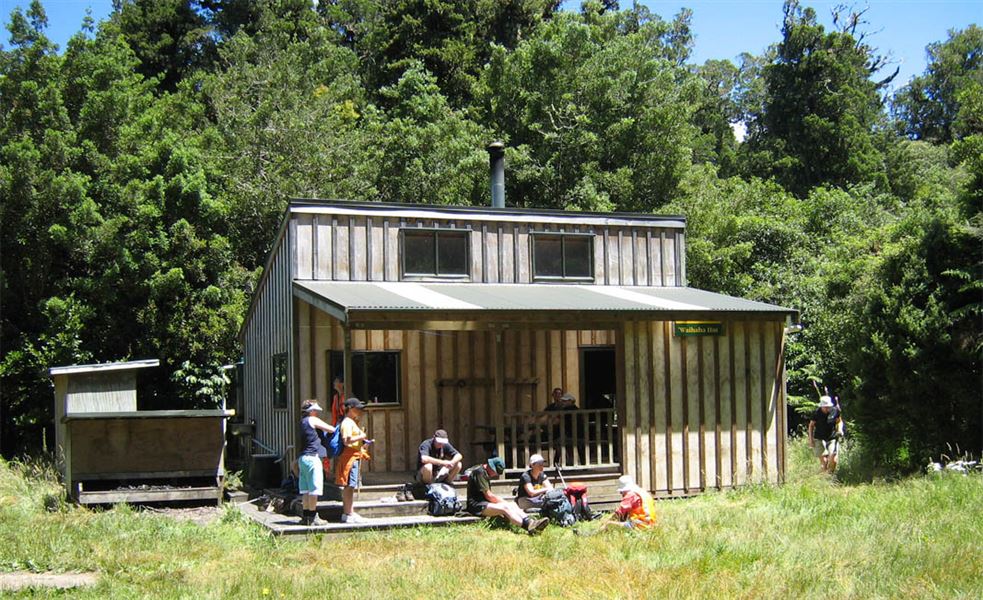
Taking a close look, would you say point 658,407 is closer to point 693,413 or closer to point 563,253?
point 693,413

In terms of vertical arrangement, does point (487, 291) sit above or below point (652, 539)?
above

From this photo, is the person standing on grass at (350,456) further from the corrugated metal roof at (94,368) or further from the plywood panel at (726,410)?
the plywood panel at (726,410)

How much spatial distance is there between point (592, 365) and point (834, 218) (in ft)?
59.7

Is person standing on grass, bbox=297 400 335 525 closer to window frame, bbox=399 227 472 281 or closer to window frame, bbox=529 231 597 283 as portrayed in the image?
window frame, bbox=399 227 472 281

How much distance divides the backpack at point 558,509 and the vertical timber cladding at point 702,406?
Result: 248 cm

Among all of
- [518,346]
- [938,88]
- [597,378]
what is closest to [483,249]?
[518,346]

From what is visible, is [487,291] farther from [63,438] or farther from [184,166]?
[184,166]

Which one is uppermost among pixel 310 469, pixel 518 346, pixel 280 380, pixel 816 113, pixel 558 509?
pixel 816 113

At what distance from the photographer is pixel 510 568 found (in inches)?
386

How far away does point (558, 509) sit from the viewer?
41.7ft

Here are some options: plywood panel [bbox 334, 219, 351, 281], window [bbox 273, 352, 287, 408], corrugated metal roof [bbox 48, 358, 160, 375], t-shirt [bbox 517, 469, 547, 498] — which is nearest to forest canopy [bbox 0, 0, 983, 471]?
corrugated metal roof [bbox 48, 358, 160, 375]

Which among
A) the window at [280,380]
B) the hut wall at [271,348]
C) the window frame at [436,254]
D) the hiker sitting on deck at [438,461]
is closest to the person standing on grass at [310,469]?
the hiker sitting on deck at [438,461]

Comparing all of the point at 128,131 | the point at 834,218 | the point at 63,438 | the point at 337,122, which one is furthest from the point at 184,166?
the point at 834,218

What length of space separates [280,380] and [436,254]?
10.9 feet
